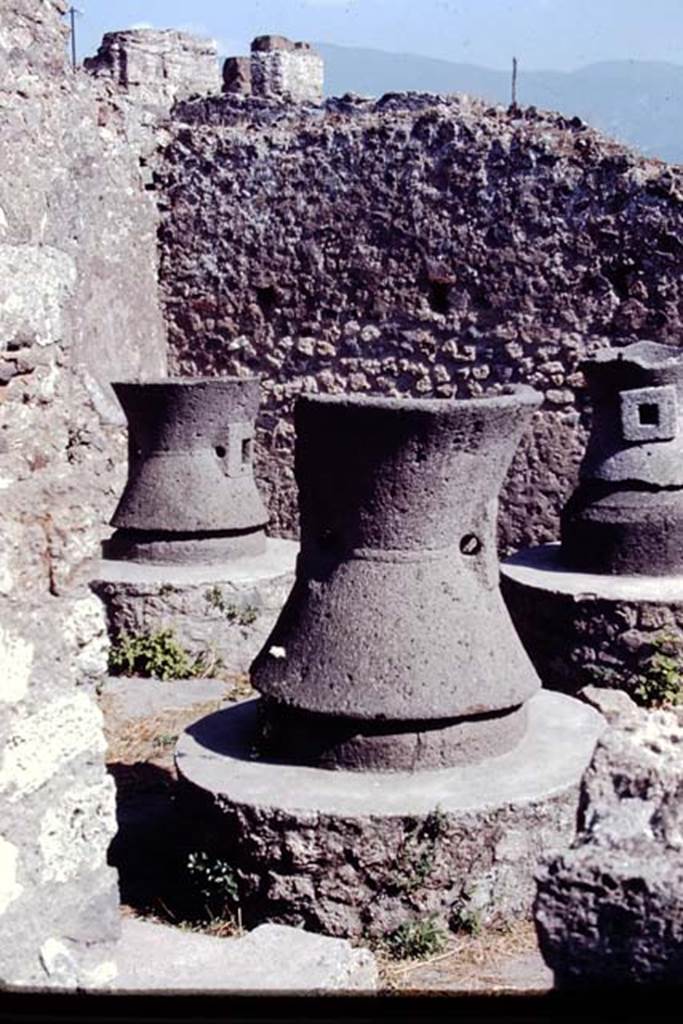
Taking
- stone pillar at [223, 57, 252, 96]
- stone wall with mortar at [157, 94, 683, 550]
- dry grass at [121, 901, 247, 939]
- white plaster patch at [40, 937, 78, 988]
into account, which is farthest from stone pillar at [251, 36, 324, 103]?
white plaster patch at [40, 937, 78, 988]

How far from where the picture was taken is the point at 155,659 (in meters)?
7.27

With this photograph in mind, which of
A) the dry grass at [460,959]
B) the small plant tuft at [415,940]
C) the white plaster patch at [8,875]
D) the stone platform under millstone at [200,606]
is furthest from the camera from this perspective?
the stone platform under millstone at [200,606]

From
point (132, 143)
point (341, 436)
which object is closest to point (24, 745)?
point (341, 436)

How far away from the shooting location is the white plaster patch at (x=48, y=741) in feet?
9.19

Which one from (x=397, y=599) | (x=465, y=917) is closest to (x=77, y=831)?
(x=465, y=917)

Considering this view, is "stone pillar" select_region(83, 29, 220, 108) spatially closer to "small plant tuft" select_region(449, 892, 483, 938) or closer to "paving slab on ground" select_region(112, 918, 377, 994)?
"small plant tuft" select_region(449, 892, 483, 938)

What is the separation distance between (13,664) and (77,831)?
1.29ft

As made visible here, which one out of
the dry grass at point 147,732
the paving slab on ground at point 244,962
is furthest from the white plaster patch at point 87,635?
the dry grass at point 147,732

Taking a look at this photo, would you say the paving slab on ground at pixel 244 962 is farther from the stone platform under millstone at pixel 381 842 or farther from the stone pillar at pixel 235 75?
the stone pillar at pixel 235 75

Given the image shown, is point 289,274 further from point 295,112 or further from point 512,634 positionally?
point 512,634

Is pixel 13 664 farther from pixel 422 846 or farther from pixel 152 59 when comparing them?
pixel 152 59

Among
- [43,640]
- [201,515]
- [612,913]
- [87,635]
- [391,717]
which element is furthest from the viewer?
[201,515]

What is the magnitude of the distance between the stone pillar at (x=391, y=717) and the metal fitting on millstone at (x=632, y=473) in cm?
231

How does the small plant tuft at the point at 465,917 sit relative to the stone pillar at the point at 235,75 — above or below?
below
